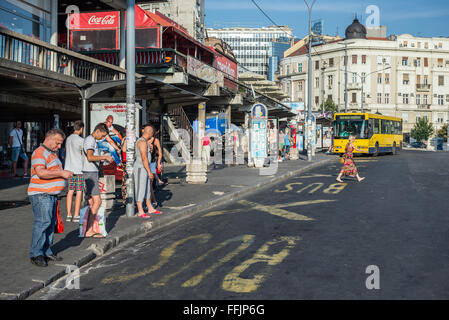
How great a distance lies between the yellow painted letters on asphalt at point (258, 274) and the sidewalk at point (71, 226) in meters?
2.04

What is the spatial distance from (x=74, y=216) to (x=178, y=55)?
17.0 metres

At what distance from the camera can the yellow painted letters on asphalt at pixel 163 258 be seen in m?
5.81

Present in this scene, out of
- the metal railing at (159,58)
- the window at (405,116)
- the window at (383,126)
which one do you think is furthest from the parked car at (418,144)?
the metal railing at (159,58)

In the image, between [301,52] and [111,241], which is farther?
[301,52]

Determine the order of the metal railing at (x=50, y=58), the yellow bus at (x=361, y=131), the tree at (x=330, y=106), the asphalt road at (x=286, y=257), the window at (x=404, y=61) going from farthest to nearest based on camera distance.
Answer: the window at (x=404, y=61), the tree at (x=330, y=106), the yellow bus at (x=361, y=131), the metal railing at (x=50, y=58), the asphalt road at (x=286, y=257)

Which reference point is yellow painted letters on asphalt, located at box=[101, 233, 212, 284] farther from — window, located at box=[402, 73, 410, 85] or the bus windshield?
window, located at box=[402, 73, 410, 85]

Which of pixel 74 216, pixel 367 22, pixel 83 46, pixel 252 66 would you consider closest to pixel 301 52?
pixel 367 22

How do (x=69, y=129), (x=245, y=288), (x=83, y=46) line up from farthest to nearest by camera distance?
(x=83, y=46) → (x=69, y=129) → (x=245, y=288)

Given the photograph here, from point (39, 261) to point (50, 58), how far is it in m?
13.7

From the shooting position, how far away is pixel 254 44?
15700 cm

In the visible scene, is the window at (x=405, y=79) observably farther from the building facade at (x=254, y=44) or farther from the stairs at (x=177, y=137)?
the stairs at (x=177, y=137)
